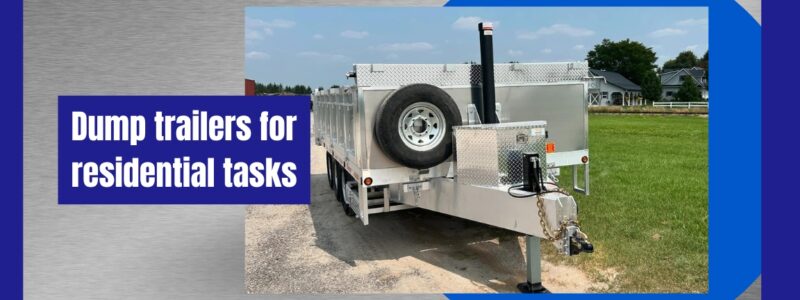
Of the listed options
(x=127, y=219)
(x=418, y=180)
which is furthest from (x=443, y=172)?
(x=127, y=219)

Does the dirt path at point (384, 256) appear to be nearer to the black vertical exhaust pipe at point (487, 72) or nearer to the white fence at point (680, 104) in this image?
the black vertical exhaust pipe at point (487, 72)

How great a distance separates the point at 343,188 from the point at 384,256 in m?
1.69

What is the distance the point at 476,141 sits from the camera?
446 cm

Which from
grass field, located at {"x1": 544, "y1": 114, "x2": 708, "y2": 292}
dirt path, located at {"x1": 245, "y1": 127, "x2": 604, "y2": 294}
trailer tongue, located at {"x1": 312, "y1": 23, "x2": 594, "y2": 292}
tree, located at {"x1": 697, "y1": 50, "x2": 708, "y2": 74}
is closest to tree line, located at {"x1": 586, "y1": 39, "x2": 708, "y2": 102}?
grass field, located at {"x1": 544, "y1": 114, "x2": 708, "y2": 292}

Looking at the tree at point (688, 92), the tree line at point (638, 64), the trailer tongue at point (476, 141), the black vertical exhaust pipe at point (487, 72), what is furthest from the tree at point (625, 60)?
the black vertical exhaust pipe at point (487, 72)

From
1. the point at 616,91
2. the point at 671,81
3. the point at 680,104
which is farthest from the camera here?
the point at 671,81

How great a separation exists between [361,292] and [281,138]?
152cm

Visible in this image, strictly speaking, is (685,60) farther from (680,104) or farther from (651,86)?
(651,86)

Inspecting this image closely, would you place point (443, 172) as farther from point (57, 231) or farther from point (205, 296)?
point (57, 231)

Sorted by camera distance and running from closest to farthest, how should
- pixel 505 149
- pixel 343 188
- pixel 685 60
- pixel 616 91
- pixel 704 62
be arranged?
1. pixel 505 149
2. pixel 704 62
3. pixel 685 60
4. pixel 343 188
5. pixel 616 91

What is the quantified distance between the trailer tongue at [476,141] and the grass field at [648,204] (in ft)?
2.70

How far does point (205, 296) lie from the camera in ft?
16.4

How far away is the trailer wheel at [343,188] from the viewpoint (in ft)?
22.7

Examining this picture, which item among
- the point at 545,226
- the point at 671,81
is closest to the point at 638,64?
the point at 671,81
